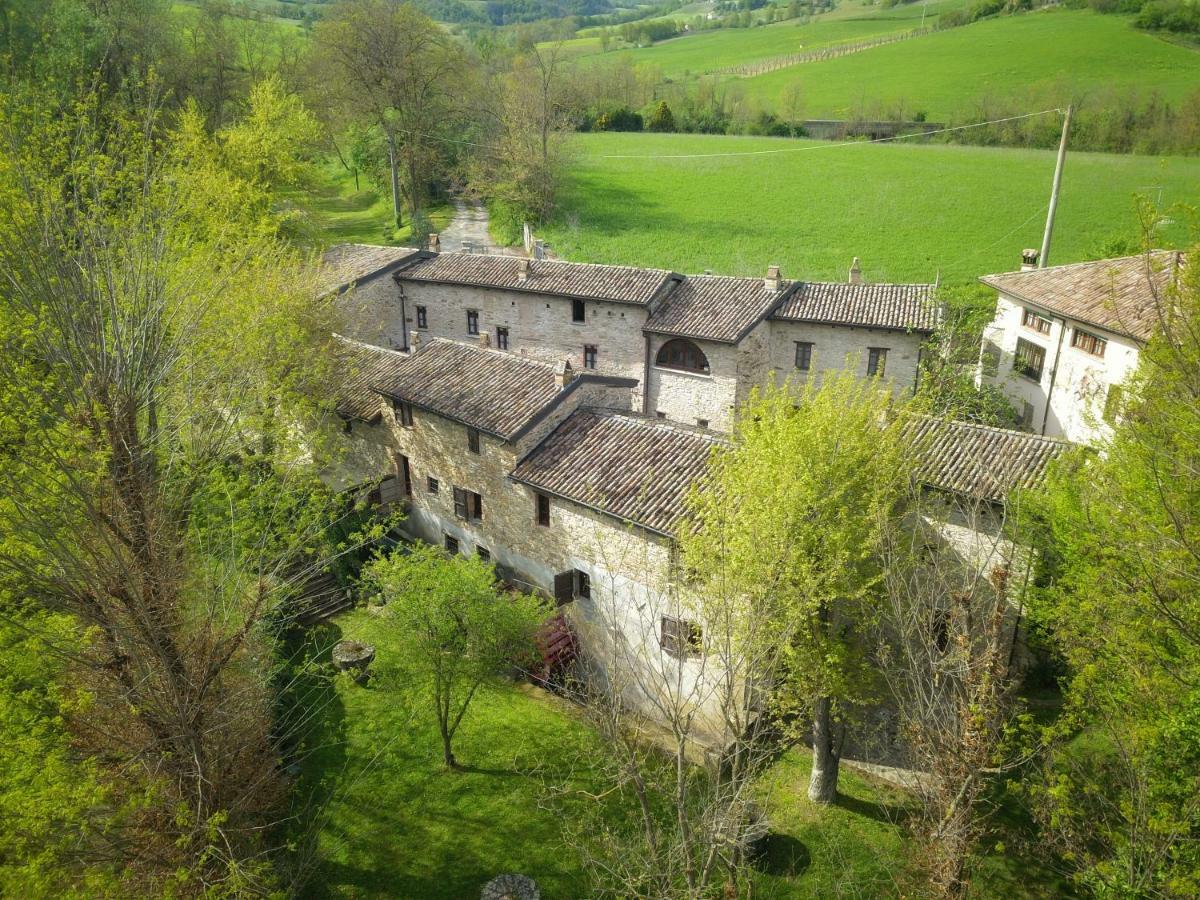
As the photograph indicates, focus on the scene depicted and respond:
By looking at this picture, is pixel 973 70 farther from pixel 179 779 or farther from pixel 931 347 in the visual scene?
pixel 179 779

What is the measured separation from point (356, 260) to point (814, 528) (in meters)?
30.5

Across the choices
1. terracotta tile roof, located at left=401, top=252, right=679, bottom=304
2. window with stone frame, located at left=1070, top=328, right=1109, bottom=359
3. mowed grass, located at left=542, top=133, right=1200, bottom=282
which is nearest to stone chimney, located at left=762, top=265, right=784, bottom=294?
terracotta tile roof, located at left=401, top=252, right=679, bottom=304

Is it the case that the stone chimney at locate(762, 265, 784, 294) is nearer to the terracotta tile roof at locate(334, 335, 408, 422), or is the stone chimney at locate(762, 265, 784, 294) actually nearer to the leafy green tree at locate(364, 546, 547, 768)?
the terracotta tile roof at locate(334, 335, 408, 422)

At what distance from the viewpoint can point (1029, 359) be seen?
27.2 m

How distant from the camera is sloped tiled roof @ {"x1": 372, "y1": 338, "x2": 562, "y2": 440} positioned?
21.7 meters

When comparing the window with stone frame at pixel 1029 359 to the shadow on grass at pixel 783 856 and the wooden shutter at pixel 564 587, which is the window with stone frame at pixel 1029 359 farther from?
the shadow on grass at pixel 783 856

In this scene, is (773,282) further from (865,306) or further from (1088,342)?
(1088,342)

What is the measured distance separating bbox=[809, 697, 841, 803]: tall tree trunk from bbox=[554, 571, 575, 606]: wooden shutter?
7059 mm

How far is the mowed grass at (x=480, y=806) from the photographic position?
14.9m

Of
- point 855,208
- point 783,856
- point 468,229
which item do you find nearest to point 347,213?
point 468,229

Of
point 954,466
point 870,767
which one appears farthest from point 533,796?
point 954,466

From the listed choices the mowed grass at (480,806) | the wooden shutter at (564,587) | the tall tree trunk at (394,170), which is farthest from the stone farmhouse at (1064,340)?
the tall tree trunk at (394,170)

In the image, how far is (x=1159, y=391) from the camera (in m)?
12.3

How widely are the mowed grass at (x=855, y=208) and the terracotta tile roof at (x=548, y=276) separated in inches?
425
